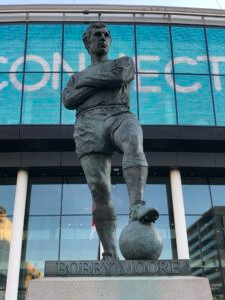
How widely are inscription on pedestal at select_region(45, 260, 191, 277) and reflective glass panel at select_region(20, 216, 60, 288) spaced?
1558 cm

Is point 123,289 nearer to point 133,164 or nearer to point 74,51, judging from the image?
point 133,164

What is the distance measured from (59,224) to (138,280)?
54.5ft

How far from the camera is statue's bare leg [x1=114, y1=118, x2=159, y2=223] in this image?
3308 millimetres

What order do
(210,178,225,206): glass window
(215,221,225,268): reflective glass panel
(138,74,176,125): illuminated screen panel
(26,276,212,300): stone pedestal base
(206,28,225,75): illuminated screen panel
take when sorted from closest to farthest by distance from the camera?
1. (26,276,212,300): stone pedestal base
2. (215,221,225,268): reflective glass panel
3. (138,74,176,125): illuminated screen panel
4. (210,178,225,206): glass window
5. (206,28,225,75): illuminated screen panel

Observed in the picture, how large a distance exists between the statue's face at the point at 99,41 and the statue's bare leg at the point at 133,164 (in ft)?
3.76

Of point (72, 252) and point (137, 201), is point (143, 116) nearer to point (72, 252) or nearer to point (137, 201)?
point (72, 252)

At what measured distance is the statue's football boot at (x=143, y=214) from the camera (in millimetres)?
3018

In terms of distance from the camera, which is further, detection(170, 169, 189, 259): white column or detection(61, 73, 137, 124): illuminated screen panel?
detection(61, 73, 137, 124): illuminated screen panel

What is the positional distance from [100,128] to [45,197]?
16343 mm

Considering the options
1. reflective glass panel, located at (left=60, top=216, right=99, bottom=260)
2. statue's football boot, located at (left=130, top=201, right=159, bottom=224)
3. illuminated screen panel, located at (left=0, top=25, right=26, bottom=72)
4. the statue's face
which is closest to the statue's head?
the statue's face

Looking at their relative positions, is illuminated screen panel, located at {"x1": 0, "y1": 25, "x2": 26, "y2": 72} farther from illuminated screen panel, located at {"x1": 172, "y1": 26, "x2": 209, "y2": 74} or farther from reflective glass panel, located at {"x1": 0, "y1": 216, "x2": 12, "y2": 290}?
illuminated screen panel, located at {"x1": 172, "y1": 26, "x2": 209, "y2": 74}

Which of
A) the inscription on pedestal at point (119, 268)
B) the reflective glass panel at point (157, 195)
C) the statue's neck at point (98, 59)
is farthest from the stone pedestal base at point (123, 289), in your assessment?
the reflective glass panel at point (157, 195)

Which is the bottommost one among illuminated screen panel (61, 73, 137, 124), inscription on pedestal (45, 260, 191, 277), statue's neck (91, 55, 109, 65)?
inscription on pedestal (45, 260, 191, 277)

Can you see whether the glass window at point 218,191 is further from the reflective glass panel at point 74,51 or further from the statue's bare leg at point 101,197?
the statue's bare leg at point 101,197
